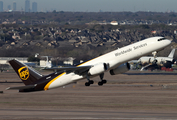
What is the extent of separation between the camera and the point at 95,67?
53000mm

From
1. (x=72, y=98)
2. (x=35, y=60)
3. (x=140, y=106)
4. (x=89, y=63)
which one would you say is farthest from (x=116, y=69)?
(x=35, y=60)

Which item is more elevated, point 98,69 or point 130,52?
point 130,52

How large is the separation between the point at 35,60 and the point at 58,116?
112638 millimetres

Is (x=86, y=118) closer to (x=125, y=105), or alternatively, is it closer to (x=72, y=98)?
(x=125, y=105)

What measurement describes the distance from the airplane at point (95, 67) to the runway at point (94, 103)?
5719mm

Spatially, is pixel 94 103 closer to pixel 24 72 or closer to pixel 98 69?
pixel 98 69

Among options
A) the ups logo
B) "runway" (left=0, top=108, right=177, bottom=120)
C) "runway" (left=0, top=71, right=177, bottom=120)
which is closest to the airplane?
the ups logo

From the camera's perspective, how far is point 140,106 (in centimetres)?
6688

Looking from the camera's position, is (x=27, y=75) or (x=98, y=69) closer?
(x=98, y=69)

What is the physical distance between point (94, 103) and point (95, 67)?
19.5 meters

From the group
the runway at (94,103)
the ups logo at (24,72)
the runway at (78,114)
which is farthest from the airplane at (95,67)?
the runway at (94,103)

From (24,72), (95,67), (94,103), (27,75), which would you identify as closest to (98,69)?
(95,67)

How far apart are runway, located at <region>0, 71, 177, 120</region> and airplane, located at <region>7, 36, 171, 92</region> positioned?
5.72 metres

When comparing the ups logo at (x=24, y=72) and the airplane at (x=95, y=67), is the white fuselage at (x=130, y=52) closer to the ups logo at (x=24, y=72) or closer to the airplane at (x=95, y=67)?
the airplane at (x=95, y=67)
